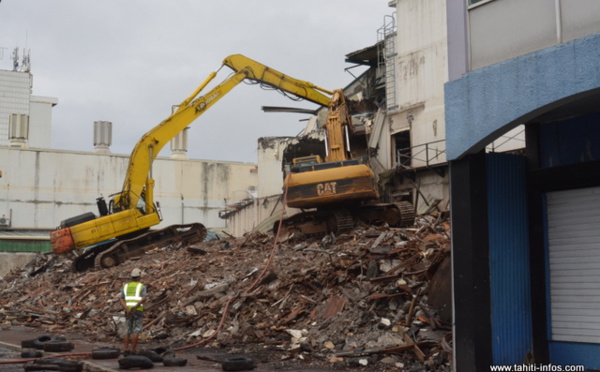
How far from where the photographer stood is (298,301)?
637 inches

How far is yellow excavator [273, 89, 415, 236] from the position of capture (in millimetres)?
22328

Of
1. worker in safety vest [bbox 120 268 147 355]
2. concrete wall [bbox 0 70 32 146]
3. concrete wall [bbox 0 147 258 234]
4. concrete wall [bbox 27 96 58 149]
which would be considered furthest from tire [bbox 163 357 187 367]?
concrete wall [bbox 0 70 32 146]

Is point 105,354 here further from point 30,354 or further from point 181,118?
point 181,118

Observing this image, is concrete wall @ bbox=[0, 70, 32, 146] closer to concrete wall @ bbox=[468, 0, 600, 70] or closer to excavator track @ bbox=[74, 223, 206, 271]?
excavator track @ bbox=[74, 223, 206, 271]

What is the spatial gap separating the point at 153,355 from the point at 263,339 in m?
2.47

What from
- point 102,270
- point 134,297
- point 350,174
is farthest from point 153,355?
point 102,270

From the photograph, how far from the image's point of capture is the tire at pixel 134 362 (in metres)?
12.5

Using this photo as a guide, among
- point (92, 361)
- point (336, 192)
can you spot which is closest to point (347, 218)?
point (336, 192)

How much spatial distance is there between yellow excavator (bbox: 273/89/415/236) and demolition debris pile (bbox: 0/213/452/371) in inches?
31.7

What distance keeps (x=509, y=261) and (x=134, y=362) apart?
6.66m

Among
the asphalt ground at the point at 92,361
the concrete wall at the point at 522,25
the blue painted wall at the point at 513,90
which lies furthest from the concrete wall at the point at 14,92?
the blue painted wall at the point at 513,90

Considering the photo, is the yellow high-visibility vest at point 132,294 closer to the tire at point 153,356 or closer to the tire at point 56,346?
the tire at point 153,356

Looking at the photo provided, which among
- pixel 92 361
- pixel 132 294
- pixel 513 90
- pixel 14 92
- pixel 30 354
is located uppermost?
pixel 14 92

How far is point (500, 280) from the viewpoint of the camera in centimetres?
1055
